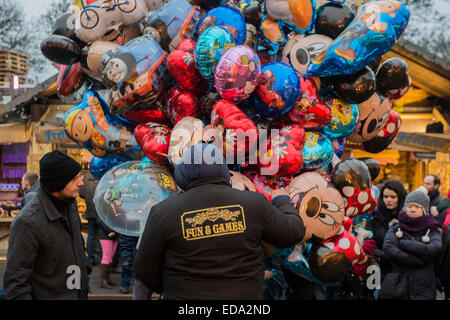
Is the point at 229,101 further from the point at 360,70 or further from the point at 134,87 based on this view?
the point at 360,70

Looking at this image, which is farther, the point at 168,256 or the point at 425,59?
the point at 425,59

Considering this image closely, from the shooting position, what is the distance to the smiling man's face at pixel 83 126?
3.50 meters

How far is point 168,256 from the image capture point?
2.15 metres

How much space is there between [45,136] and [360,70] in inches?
252

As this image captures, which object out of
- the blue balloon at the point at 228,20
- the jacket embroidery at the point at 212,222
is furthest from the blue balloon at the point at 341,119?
the jacket embroidery at the point at 212,222

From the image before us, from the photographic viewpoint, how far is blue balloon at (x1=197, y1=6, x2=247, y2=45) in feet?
10.1

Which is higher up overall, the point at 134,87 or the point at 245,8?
the point at 245,8

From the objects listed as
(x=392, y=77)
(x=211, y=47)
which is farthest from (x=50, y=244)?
(x=392, y=77)

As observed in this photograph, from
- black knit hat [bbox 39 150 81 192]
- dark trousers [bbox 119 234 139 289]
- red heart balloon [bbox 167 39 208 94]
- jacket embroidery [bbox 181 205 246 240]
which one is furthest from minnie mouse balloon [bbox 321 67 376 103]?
dark trousers [bbox 119 234 139 289]

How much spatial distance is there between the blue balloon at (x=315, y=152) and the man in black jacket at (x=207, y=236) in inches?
40.2

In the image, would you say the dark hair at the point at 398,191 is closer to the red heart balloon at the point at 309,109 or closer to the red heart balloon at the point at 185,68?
the red heart balloon at the point at 309,109

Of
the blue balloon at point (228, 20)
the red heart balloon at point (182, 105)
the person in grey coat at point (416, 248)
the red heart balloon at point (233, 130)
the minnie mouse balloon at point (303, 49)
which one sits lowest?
the person in grey coat at point (416, 248)

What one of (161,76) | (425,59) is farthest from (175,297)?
(425,59)

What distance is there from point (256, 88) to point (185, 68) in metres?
0.48
